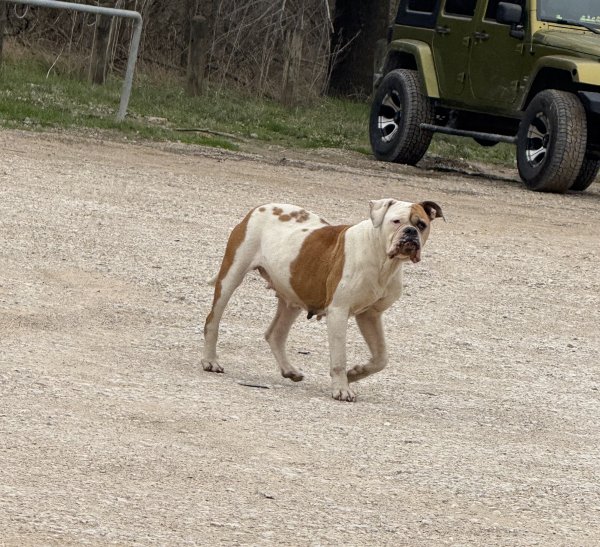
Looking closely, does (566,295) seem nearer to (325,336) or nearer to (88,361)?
(325,336)

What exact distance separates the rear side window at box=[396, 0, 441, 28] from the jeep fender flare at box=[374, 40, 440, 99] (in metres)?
0.22

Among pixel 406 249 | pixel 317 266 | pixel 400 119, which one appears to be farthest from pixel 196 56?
pixel 406 249

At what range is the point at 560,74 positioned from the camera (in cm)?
1627

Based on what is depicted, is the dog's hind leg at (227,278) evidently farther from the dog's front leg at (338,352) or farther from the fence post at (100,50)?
the fence post at (100,50)

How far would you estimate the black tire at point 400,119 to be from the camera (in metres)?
17.6

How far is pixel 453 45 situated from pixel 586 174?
2041 mm

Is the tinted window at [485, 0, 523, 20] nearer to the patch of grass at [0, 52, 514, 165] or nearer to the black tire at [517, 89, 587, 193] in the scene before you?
the black tire at [517, 89, 587, 193]

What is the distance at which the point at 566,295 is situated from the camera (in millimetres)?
10984

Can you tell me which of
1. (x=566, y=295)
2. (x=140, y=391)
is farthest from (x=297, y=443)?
(x=566, y=295)

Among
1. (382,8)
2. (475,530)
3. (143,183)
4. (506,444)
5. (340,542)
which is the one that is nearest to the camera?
(340,542)

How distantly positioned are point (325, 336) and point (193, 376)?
5.43 feet

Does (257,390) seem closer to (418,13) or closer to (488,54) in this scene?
(488,54)

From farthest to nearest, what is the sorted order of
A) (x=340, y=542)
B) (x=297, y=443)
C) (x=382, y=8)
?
(x=382, y=8) < (x=297, y=443) < (x=340, y=542)

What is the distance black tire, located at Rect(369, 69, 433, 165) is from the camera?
17.6 m
